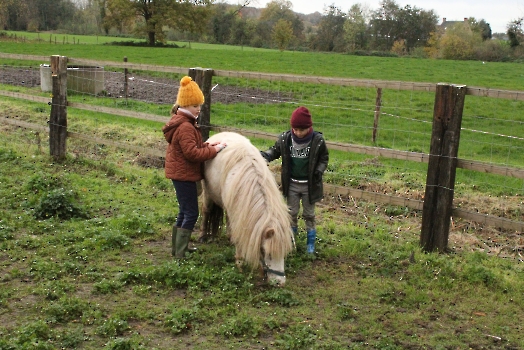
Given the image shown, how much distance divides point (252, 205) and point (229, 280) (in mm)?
657

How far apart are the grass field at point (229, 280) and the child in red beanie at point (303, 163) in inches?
17.5

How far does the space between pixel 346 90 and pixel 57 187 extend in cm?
1198

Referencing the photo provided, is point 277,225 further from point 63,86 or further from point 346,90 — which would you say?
point 346,90

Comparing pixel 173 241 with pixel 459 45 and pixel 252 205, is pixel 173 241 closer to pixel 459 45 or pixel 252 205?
pixel 252 205


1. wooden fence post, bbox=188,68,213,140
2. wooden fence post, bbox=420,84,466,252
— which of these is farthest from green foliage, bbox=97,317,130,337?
wooden fence post, bbox=188,68,213,140

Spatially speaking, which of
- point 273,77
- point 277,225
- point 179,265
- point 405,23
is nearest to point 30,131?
point 273,77

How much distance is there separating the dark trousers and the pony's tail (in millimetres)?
423

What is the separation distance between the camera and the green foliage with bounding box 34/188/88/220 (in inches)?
241

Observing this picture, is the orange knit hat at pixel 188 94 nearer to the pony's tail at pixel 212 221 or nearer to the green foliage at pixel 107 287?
the pony's tail at pixel 212 221

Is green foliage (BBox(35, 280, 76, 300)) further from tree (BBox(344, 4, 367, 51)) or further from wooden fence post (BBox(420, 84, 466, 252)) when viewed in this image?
tree (BBox(344, 4, 367, 51))

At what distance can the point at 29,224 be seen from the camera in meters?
5.86

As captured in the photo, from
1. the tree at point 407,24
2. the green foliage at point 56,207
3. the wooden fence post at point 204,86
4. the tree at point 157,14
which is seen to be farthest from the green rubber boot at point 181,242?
the tree at point 407,24

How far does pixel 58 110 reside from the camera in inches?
337

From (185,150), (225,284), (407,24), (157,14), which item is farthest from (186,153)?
(407,24)
